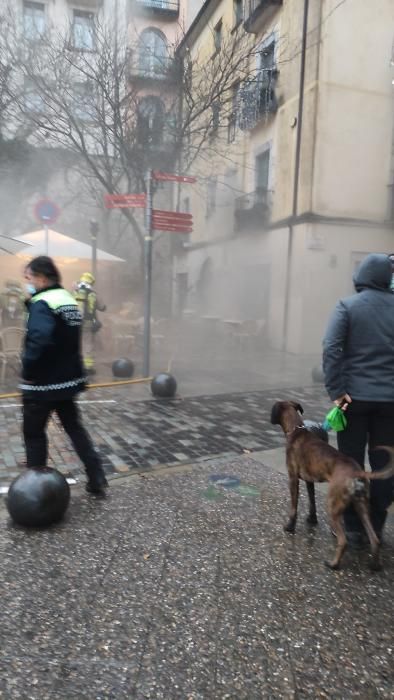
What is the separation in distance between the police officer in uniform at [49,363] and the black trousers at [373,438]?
1771mm

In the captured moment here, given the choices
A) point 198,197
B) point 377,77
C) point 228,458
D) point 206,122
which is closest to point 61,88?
point 206,122

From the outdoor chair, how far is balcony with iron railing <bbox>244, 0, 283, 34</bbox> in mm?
11543

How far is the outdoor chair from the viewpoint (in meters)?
7.71

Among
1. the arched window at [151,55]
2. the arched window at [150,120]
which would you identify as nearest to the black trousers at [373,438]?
the arched window at [150,120]

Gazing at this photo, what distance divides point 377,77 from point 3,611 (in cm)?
1385

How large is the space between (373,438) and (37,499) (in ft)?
6.70

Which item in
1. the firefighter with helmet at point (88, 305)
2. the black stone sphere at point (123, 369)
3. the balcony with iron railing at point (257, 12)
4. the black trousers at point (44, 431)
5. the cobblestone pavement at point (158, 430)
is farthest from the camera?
the balcony with iron railing at point (257, 12)

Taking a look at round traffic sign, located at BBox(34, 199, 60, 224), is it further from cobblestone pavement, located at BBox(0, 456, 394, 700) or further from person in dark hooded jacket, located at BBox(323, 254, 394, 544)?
person in dark hooded jacket, located at BBox(323, 254, 394, 544)

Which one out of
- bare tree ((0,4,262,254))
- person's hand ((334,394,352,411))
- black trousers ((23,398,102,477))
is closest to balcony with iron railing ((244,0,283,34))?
bare tree ((0,4,262,254))

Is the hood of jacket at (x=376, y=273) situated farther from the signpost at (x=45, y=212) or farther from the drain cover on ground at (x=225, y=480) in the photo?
the signpost at (x=45, y=212)

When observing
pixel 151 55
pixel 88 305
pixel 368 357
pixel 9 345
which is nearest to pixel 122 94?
pixel 151 55

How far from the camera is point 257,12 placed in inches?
554

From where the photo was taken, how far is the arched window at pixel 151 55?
13.4 metres

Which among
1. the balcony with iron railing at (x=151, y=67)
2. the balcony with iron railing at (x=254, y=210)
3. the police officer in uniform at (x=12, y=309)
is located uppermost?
the balcony with iron railing at (x=151, y=67)
